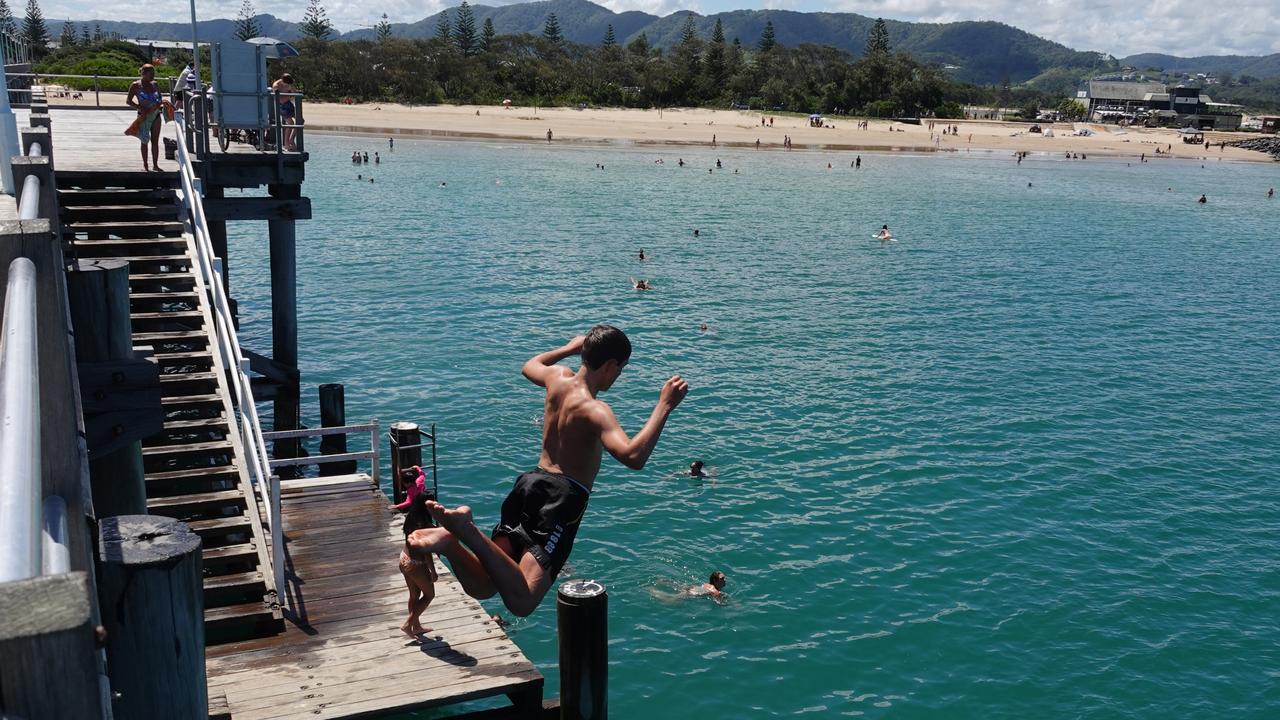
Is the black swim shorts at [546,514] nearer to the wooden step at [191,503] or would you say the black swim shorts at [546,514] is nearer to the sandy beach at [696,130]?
the wooden step at [191,503]

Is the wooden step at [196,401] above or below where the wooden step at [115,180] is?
below

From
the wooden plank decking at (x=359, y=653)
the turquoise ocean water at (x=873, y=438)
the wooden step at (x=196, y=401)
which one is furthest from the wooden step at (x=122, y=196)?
the turquoise ocean water at (x=873, y=438)

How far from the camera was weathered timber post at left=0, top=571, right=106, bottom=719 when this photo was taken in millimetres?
1413

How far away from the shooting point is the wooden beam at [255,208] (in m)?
17.0

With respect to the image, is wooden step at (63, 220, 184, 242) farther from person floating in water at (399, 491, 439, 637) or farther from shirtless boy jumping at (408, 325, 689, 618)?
shirtless boy jumping at (408, 325, 689, 618)

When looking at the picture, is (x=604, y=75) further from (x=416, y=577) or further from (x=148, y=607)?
(x=148, y=607)

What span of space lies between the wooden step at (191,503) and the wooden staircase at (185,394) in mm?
10

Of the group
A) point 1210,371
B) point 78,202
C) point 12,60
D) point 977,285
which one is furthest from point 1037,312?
point 12,60

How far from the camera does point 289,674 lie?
8430 millimetres

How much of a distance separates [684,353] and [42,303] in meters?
23.5

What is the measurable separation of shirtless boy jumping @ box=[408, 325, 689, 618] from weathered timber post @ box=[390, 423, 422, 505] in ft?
18.2

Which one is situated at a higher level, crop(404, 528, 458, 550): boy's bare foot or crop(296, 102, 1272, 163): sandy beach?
crop(296, 102, 1272, 163): sandy beach

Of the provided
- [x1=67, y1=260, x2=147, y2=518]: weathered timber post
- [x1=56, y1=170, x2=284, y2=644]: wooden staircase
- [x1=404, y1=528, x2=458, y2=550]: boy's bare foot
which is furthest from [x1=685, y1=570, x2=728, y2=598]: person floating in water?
[x1=67, y1=260, x2=147, y2=518]: weathered timber post

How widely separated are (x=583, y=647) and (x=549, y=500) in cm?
220
